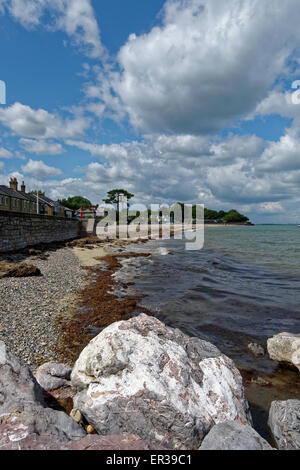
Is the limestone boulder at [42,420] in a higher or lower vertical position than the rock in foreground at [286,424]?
higher

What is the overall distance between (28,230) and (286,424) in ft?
66.4

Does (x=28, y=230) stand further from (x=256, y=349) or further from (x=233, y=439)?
(x=233, y=439)

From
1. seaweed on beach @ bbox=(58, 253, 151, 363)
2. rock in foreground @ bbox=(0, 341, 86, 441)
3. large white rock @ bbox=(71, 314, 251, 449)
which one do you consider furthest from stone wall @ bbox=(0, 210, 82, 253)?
large white rock @ bbox=(71, 314, 251, 449)

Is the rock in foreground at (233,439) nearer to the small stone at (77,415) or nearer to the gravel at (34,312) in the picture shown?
the small stone at (77,415)

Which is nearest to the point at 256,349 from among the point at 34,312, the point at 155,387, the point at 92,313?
the point at 155,387

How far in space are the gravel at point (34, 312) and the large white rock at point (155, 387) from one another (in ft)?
7.48

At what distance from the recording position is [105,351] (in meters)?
3.27

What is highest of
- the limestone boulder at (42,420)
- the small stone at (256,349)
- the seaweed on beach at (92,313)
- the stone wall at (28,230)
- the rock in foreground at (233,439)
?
the stone wall at (28,230)

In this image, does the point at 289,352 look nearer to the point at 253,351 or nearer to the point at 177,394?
the point at 253,351

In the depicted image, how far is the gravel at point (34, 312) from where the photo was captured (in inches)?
203

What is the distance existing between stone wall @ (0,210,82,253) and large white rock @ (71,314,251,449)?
1466 cm

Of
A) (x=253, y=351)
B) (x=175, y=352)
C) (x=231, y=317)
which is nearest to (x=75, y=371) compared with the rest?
(x=175, y=352)

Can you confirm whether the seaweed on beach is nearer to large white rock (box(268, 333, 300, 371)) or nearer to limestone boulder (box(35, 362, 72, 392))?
limestone boulder (box(35, 362, 72, 392))

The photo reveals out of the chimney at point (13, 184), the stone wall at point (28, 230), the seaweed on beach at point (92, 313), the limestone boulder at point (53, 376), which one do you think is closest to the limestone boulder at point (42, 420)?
the limestone boulder at point (53, 376)
